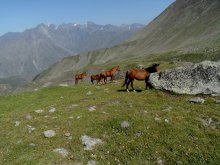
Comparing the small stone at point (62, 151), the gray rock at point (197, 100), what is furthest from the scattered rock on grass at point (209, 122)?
the small stone at point (62, 151)

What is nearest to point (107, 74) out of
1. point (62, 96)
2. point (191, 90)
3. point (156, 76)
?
point (62, 96)

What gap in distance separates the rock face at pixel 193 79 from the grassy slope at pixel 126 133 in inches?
43.1

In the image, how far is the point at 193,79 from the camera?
92.8 ft

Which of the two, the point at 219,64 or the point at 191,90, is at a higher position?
the point at 219,64

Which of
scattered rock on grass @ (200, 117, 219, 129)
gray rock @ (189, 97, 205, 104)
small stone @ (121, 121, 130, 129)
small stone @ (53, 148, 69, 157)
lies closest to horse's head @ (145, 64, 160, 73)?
gray rock @ (189, 97, 205, 104)

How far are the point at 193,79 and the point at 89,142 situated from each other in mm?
12081

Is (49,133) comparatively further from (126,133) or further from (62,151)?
(126,133)

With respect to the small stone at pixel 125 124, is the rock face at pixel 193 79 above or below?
above

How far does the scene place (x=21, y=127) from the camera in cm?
2428

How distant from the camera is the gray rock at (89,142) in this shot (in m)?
20.1

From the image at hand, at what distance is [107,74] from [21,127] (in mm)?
22384

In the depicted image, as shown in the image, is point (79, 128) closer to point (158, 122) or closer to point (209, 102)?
point (158, 122)

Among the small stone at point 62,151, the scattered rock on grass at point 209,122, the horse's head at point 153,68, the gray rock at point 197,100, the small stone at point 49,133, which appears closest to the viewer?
the small stone at point 62,151

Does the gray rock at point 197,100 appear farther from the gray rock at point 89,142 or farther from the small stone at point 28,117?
the small stone at point 28,117
